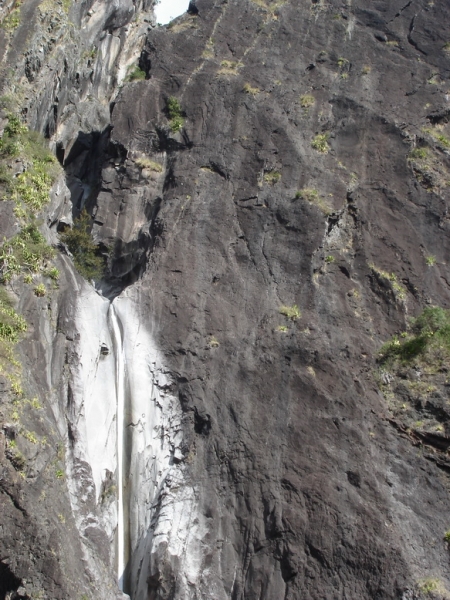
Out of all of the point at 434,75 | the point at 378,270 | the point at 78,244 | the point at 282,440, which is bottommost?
the point at 282,440

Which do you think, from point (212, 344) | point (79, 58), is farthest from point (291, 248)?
point (79, 58)

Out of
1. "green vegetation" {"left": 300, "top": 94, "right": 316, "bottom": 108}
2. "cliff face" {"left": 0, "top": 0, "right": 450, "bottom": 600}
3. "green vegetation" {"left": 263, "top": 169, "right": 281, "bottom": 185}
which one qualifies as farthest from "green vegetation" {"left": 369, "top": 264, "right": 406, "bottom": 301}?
"green vegetation" {"left": 300, "top": 94, "right": 316, "bottom": 108}

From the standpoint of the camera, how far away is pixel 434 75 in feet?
85.3

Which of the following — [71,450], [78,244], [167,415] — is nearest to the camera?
[71,450]

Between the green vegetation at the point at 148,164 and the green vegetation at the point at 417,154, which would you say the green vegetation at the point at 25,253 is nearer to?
the green vegetation at the point at 148,164

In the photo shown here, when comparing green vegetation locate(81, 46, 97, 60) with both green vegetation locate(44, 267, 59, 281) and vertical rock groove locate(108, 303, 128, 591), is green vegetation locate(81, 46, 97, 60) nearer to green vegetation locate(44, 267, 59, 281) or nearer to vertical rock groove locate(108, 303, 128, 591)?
green vegetation locate(44, 267, 59, 281)

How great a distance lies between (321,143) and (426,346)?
858 centimetres

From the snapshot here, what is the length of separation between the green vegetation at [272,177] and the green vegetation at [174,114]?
12.2 feet

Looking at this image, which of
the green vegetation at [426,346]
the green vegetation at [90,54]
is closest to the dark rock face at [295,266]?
the green vegetation at [426,346]

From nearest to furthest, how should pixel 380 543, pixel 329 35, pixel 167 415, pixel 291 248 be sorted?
pixel 380 543 < pixel 167 415 < pixel 291 248 < pixel 329 35

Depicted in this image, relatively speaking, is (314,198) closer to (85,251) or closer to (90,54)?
(85,251)

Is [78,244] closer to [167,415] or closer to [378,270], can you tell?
[167,415]

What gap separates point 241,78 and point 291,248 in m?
8.34

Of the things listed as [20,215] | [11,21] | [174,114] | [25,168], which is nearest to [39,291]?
[20,215]
